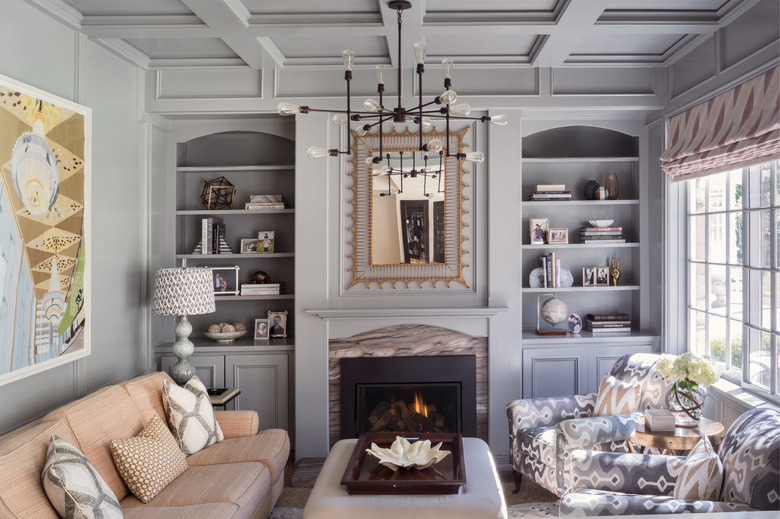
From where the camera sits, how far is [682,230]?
165 inches

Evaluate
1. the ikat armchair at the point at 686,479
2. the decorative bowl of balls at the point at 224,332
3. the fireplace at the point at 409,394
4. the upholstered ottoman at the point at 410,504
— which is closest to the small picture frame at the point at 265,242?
the decorative bowl of balls at the point at 224,332

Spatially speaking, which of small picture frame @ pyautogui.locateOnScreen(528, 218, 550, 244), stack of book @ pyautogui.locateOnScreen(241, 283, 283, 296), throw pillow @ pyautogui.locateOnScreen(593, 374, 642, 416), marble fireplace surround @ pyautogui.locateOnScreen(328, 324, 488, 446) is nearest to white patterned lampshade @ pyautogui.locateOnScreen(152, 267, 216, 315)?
stack of book @ pyautogui.locateOnScreen(241, 283, 283, 296)

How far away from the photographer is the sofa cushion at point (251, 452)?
3242mm

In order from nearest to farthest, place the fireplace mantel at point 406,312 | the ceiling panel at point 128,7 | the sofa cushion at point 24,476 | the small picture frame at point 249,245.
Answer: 1. the sofa cushion at point 24,476
2. the ceiling panel at point 128,7
3. the fireplace mantel at point 406,312
4. the small picture frame at point 249,245

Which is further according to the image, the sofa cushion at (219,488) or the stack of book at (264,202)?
the stack of book at (264,202)

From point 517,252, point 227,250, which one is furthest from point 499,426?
point 227,250

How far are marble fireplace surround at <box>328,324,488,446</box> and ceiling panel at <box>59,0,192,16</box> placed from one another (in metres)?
2.30

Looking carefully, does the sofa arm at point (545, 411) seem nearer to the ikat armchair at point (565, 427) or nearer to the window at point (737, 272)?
the ikat armchair at point (565, 427)

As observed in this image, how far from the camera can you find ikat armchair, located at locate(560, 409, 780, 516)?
2.14 meters

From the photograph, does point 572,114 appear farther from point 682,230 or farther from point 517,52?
point 682,230

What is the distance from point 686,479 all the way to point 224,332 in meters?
3.19

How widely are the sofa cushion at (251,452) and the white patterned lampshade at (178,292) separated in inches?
35.5

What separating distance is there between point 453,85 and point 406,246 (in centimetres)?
119

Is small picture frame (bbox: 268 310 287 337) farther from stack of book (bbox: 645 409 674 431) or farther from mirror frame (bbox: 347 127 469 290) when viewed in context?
stack of book (bbox: 645 409 674 431)
